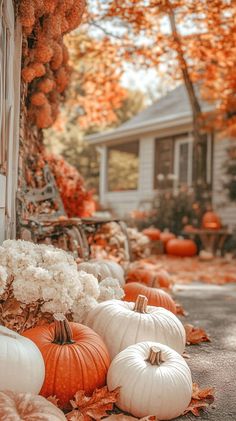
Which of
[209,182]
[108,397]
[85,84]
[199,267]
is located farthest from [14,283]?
[209,182]

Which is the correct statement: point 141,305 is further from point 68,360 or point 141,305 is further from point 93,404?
point 93,404

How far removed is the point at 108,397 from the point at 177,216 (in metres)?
9.94

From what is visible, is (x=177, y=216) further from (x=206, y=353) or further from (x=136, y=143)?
(x=206, y=353)

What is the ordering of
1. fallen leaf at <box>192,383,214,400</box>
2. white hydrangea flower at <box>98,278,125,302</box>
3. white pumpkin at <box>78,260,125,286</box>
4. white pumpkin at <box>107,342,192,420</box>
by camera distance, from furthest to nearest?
white pumpkin at <box>78,260,125,286</box> < white hydrangea flower at <box>98,278,125,302</box> < fallen leaf at <box>192,383,214,400</box> < white pumpkin at <box>107,342,192,420</box>

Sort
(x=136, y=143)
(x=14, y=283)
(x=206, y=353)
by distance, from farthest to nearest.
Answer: (x=136, y=143)
(x=206, y=353)
(x=14, y=283)

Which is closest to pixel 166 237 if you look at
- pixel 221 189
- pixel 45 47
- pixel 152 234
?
pixel 152 234

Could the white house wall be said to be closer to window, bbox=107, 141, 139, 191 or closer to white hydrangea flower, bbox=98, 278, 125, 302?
white hydrangea flower, bbox=98, 278, 125, 302

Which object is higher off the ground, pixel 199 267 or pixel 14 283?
pixel 14 283

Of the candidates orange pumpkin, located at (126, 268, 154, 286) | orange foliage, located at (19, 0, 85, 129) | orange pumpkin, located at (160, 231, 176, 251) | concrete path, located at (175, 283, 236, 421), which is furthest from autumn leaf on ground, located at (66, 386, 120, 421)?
orange pumpkin, located at (160, 231, 176, 251)

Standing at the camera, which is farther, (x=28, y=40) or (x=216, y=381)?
(x=28, y=40)

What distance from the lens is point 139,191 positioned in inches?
A: 604

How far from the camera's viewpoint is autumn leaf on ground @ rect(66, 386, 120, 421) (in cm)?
245

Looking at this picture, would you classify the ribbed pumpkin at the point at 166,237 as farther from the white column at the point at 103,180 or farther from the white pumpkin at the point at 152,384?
the white pumpkin at the point at 152,384

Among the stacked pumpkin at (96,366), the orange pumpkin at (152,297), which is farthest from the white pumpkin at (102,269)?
the stacked pumpkin at (96,366)
